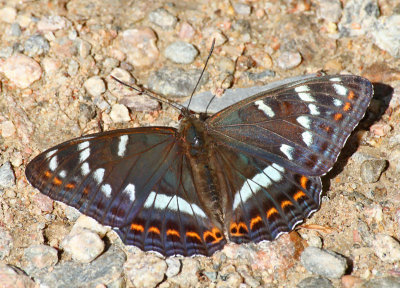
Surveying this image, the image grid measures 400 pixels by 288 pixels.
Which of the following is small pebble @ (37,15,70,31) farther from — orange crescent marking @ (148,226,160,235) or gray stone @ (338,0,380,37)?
gray stone @ (338,0,380,37)

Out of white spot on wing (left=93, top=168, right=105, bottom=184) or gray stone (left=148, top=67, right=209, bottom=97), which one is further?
gray stone (left=148, top=67, right=209, bottom=97)

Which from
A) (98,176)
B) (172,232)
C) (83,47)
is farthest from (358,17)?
(98,176)

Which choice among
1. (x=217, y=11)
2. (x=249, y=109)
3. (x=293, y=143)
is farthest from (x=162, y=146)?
(x=217, y=11)

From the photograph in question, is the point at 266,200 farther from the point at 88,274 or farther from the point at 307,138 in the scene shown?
the point at 88,274

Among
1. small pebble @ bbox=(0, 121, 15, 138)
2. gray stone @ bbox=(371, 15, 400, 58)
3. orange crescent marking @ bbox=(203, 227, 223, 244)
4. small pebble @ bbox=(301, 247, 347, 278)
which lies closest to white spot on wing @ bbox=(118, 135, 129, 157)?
orange crescent marking @ bbox=(203, 227, 223, 244)

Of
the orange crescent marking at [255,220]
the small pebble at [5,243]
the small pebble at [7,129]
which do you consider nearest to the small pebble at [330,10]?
the orange crescent marking at [255,220]
